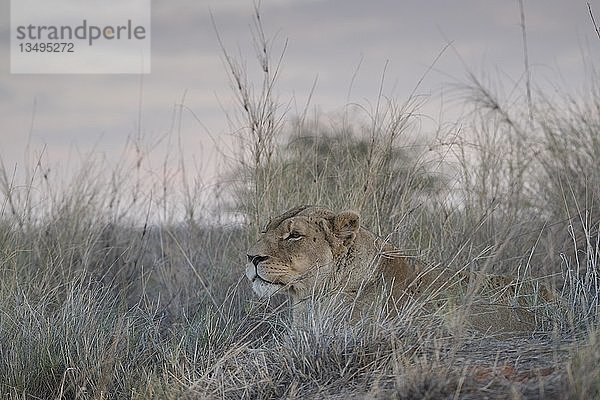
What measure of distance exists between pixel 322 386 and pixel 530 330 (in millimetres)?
1381

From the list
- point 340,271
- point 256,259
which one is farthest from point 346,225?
point 256,259

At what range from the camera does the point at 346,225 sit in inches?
205

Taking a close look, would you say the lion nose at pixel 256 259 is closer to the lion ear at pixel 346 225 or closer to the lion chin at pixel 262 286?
the lion chin at pixel 262 286

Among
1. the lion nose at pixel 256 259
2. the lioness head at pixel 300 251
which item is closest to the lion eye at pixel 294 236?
the lioness head at pixel 300 251

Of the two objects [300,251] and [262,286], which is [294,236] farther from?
[262,286]

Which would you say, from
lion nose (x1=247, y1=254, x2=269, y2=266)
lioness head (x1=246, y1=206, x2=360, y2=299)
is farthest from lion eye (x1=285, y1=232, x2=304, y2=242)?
lion nose (x1=247, y1=254, x2=269, y2=266)

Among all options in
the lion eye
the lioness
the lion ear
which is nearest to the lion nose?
the lioness

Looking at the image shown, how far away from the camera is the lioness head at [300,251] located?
5.07m

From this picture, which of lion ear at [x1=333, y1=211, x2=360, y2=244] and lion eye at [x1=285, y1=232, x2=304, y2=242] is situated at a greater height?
lion ear at [x1=333, y1=211, x2=360, y2=244]

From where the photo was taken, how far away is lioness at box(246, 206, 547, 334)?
5.06 meters

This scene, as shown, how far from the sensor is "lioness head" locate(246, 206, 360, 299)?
5074mm

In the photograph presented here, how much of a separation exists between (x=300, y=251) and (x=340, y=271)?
0.26 meters

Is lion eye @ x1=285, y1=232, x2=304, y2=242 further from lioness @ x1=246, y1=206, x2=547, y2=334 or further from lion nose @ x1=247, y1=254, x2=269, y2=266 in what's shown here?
lion nose @ x1=247, y1=254, x2=269, y2=266

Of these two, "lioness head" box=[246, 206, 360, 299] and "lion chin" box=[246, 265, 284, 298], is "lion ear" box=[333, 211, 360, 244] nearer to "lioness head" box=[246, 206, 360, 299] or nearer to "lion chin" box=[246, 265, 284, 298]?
"lioness head" box=[246, 206, 360, 299]
